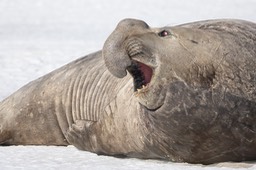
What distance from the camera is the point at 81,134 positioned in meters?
5.85

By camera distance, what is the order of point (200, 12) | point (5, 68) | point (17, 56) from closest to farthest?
1. point (5, 68)
2. point (17, 56)
3. point (200, 12)

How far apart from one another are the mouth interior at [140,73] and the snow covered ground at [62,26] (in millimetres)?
650

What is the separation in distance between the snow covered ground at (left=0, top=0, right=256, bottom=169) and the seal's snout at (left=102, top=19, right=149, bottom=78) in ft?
2.31

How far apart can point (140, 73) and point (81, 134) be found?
1.02m

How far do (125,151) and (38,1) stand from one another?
10421 mm

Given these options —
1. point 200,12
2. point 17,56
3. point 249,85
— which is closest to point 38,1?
point 200,12

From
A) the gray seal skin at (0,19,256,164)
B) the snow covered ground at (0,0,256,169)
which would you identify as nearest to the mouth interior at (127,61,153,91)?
the gray seal skin at (0,19,256,164)

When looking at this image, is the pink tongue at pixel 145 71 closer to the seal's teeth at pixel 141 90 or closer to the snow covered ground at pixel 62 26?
the seal's teeth at pixel 141 90

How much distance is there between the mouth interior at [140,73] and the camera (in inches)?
195

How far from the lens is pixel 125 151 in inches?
216

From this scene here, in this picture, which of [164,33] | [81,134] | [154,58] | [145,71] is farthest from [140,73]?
[81,134]

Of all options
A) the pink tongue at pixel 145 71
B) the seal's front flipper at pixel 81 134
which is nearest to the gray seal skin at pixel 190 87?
the pink tongue at pixel 145 71

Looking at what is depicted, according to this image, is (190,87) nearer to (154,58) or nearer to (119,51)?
(154,58)

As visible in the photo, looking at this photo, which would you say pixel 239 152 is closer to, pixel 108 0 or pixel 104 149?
pixel 104 149
